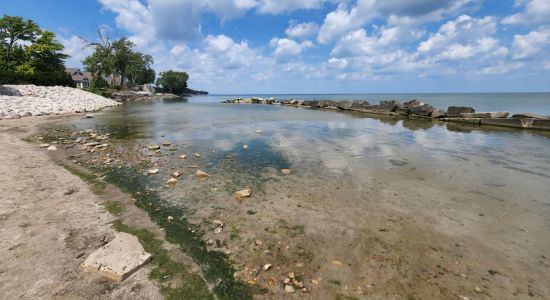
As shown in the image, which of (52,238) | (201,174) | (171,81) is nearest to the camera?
(52,238)

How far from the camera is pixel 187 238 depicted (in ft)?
15.8

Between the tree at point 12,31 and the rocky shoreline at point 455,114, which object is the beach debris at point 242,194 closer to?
the rocky shoreline at point 455,114

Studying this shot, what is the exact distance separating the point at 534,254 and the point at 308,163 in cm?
651

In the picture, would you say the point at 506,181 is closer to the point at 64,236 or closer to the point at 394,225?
the point at 394,225

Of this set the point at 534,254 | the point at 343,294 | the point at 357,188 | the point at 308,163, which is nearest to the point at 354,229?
the point at 343,294

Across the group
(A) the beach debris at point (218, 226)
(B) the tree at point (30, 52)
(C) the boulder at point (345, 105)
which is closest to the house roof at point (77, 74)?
(B) the tree at point (30, 52)

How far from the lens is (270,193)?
7.06 meters

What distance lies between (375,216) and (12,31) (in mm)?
73794

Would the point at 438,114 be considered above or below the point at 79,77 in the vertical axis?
below

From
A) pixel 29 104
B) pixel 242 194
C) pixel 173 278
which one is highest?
pixel 29 104

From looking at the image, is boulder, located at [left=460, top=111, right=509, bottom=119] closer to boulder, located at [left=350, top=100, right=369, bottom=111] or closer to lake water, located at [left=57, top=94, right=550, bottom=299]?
lake water, located at [left=57, top=94, right=550, bottom=299]

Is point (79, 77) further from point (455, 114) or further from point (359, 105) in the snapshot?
point (455, 114)

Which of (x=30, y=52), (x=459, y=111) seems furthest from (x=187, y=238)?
(x=30, y=52)

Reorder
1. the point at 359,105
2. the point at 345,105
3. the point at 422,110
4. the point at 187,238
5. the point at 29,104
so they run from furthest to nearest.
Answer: the point at 345,105
the point at 359,105
the point at 422,110
the point at 29,104
the point at 187,238
